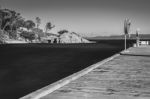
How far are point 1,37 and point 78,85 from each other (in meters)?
163

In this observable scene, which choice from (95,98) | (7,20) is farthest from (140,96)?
(7,20)

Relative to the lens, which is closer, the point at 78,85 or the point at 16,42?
the point at 78,85

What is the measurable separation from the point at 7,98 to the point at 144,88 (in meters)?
9.80

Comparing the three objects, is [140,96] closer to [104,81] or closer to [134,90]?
[134,90]

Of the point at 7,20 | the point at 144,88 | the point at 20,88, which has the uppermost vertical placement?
the point at 7,20

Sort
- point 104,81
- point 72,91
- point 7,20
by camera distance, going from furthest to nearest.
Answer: point 7,20 → point 104,81 → point 72,91

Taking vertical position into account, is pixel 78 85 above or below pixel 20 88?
above

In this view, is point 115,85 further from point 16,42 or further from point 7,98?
point 16,42

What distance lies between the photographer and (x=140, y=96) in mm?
6363

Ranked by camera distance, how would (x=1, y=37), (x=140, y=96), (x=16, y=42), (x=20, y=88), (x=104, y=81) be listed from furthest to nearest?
1. (x=16, y=42)
2. (x=1, y=37)
3. (x=20, y=88)
4. (x=104, y=81)
5. (x=140, y=96)

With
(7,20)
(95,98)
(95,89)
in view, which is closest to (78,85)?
(95,89)

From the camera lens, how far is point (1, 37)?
163m

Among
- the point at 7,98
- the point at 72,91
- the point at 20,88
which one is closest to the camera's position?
the point at 72,91

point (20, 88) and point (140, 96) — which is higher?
point (140, 96)
